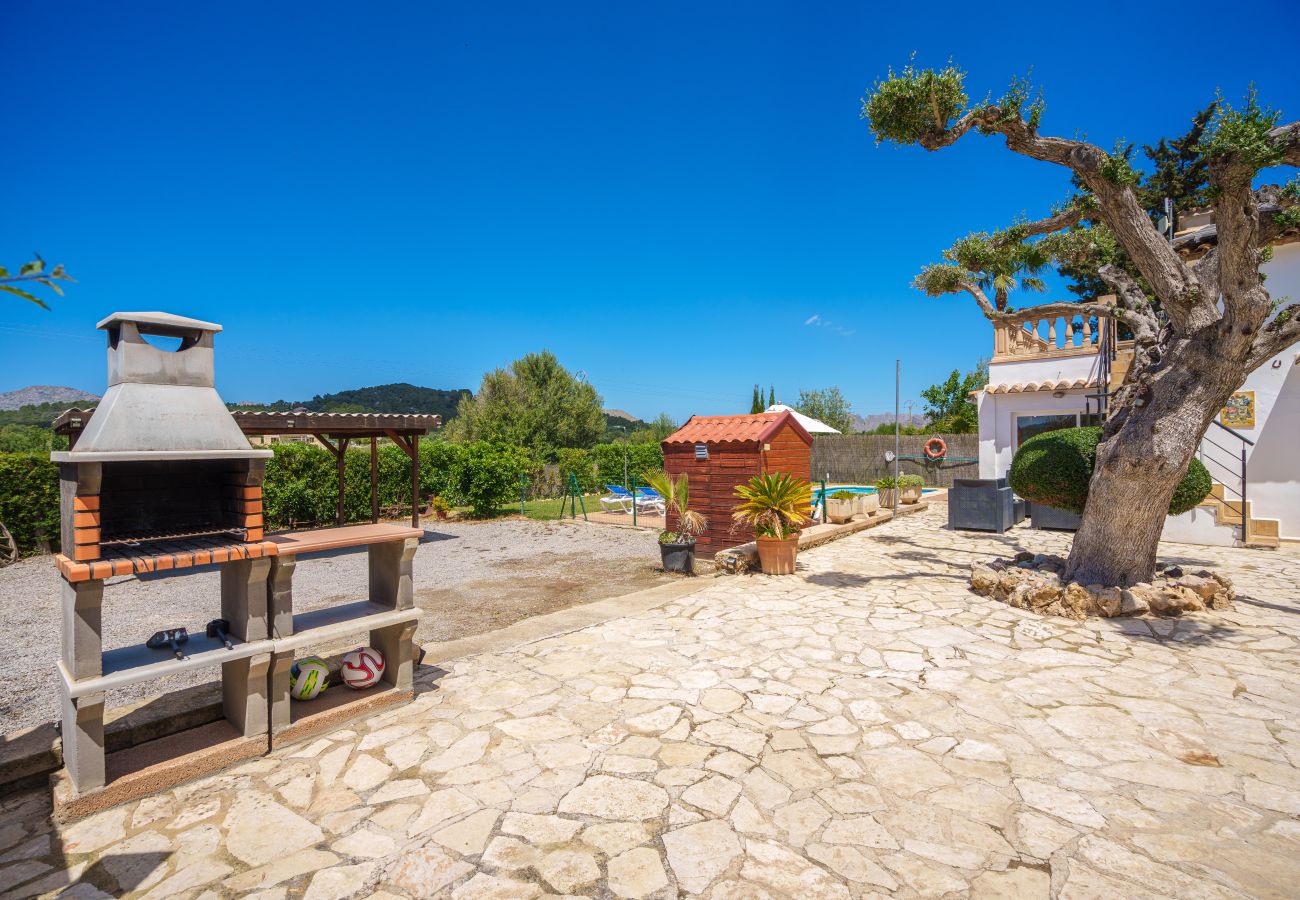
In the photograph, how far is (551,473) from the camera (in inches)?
808

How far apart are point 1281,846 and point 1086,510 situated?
14.7 feet

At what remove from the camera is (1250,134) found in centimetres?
467

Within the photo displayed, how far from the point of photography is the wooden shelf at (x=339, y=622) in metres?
3.58

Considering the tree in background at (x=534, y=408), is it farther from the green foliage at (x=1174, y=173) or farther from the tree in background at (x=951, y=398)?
the green foliage at (x=1174, y=173)

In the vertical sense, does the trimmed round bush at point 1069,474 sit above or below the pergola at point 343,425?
below

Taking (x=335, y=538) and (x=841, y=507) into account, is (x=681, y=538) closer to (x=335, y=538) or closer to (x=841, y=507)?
(x=841, y=507)

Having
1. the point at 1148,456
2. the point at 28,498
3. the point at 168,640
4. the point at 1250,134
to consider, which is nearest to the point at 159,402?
the point at 168,640

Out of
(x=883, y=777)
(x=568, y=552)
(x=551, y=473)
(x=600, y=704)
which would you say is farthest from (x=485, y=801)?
(x=551, y=473)

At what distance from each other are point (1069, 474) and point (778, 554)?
3.64 m

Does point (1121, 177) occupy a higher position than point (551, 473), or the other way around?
point (1121, 177)

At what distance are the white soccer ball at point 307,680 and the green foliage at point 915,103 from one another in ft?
22.2

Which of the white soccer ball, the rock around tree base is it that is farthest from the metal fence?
the white soccer ball

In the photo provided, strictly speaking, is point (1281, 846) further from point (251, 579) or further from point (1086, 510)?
point (251, 579)

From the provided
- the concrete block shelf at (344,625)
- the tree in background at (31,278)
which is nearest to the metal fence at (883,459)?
the concrete block shelf at (344,625)
